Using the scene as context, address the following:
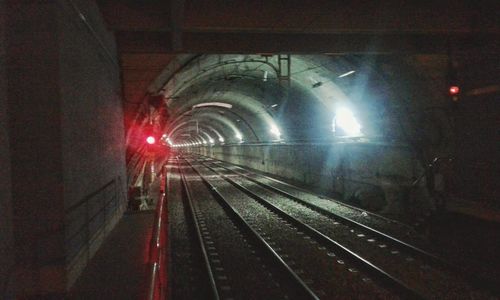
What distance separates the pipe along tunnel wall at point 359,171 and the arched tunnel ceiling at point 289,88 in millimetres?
761

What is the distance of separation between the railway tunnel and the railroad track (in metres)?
0.04

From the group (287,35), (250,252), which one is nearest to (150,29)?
(287,35)

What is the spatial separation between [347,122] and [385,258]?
938cm

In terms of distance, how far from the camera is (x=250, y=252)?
9.30 metres

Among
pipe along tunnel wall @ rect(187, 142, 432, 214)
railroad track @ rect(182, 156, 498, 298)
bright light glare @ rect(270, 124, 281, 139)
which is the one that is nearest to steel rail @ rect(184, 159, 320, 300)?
railroad track @ rect(182, 156, 498, 298)

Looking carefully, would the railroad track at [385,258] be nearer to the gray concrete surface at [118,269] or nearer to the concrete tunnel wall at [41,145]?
the gray concrete surface at [118,269]

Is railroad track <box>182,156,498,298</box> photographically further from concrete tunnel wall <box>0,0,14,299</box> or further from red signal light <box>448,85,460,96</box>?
concrete tunnel wall <box>0,0,14,299</box>

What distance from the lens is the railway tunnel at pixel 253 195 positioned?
17.0ft

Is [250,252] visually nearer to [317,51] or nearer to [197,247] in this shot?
[197,247]

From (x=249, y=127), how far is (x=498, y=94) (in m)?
25.1

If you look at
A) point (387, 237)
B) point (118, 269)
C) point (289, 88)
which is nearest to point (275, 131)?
point (289, 88)

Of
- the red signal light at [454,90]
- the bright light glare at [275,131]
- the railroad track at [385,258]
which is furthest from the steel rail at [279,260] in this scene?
the bright light glare at [275,131]

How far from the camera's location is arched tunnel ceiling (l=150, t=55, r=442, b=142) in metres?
14.2

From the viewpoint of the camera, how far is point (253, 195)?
18.1 meters
